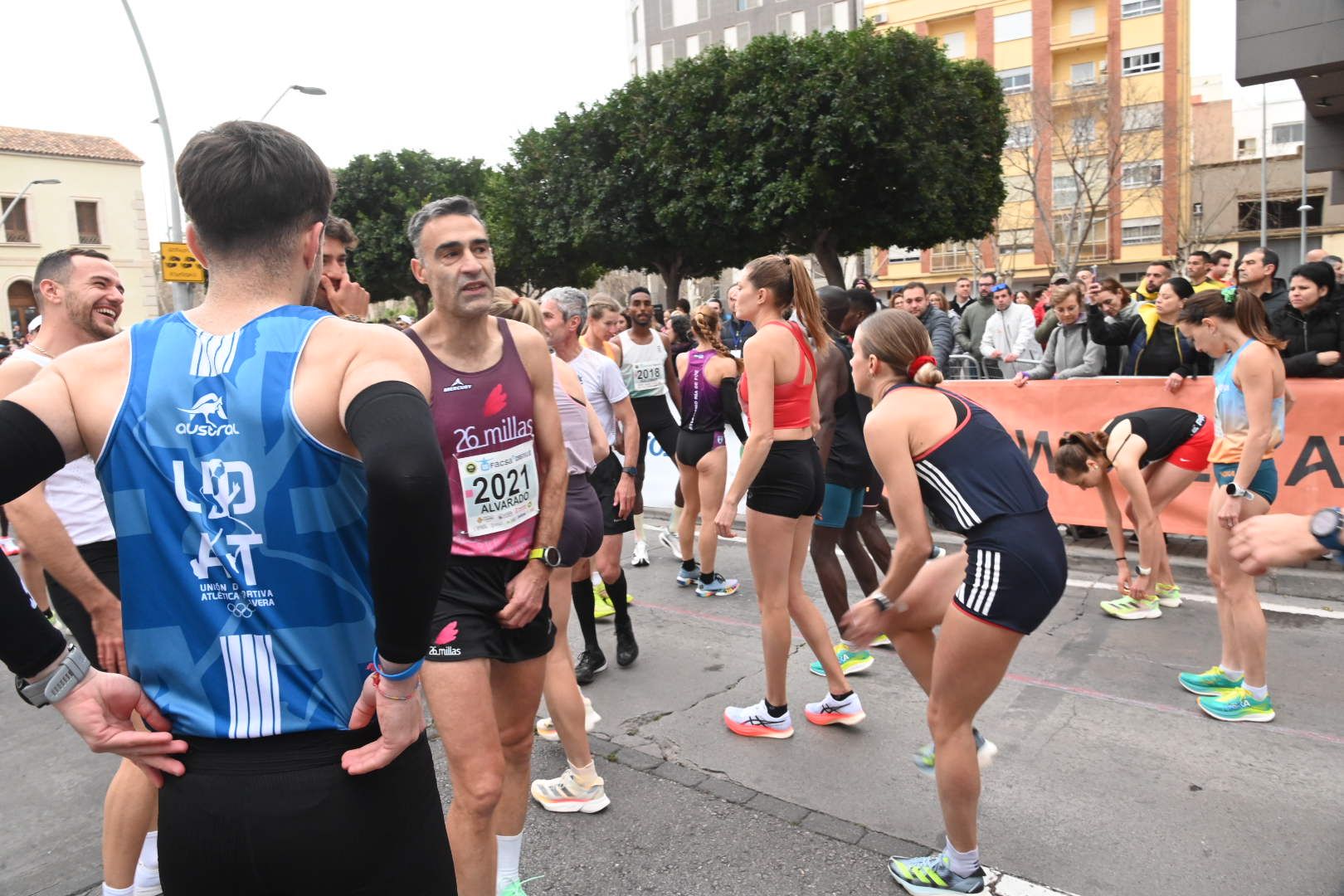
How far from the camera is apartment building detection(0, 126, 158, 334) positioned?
154ft

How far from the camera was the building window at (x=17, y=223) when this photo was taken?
1838 inches

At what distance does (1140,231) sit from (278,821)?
2186 inches

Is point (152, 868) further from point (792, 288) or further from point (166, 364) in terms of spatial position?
point (792, 288)

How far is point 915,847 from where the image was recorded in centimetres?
337

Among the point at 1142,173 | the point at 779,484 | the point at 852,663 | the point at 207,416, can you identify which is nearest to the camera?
the point at 207,416

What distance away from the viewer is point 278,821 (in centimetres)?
152

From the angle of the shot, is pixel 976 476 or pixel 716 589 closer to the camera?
pixel 976 476

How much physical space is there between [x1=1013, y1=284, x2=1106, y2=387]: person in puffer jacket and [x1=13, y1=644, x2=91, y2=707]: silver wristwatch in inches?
301

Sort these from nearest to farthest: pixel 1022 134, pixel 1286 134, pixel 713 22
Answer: pixel 1022 134 → pixel 1286 134 → pixel 713 22

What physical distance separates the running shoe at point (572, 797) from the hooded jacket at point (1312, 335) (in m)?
5.77

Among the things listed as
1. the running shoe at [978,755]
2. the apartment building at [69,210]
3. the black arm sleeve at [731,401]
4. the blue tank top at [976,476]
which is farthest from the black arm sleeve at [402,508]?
the apartment building at [69,210]

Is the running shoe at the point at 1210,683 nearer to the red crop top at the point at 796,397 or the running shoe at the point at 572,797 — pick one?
the red crop top at the point at 796,397

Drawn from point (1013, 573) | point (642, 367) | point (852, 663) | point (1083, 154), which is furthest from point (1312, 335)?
point (1083, 154)

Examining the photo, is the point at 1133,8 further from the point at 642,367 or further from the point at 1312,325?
the point at 642,367
